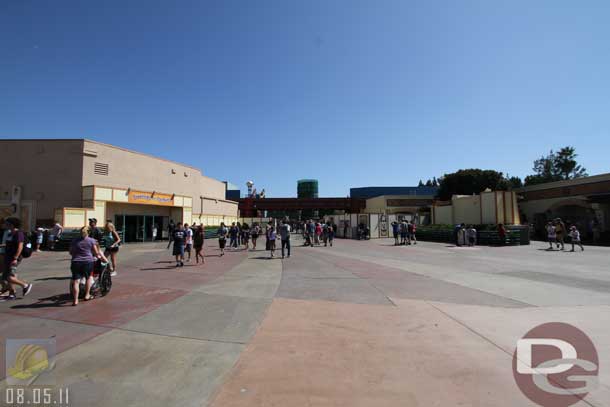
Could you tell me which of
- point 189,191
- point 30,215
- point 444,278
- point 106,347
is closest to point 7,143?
point 30,215

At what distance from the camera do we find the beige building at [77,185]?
72.8 ft

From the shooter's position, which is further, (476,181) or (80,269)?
(476,181)

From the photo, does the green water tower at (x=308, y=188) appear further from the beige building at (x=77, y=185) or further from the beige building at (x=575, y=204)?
the beige building at (x=77, y=185)

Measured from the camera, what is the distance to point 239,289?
766cm

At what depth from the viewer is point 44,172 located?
22.7 meters

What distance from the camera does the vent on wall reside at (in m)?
23.6

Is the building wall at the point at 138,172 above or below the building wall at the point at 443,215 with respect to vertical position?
above

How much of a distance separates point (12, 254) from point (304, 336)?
23.1ft

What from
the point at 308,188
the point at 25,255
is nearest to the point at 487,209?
the point at 25,255

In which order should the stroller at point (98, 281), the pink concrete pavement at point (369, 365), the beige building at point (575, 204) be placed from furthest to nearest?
1. the beige building at point (575, 204)
2. the stroller at point (98, 281)
3. the pink concrete pavement at point (369, 365)

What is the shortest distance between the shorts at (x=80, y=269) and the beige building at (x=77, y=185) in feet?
56.8

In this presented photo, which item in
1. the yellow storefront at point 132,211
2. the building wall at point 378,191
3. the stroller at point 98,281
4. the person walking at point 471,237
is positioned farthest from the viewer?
the building wall at point 378,191

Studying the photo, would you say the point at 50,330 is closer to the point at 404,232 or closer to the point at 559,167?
the point at 404,232

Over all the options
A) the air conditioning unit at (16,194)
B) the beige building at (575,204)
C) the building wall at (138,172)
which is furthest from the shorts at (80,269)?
the beige building at (575,204)
